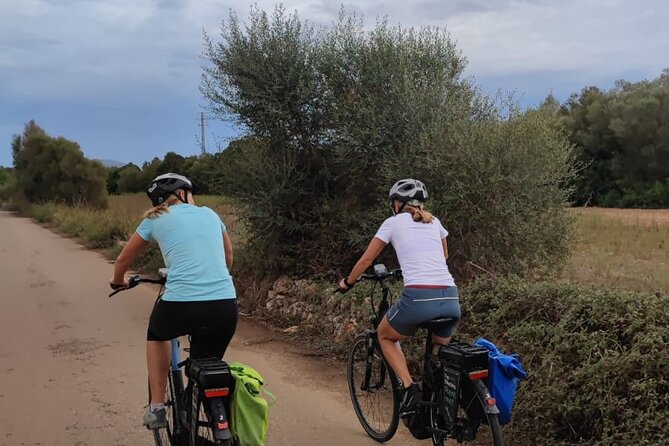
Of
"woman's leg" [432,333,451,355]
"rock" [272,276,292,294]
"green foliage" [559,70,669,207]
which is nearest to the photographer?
"woman's leg" [432,333,451,355]

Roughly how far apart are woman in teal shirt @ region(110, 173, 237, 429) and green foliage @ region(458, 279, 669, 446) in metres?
2.39

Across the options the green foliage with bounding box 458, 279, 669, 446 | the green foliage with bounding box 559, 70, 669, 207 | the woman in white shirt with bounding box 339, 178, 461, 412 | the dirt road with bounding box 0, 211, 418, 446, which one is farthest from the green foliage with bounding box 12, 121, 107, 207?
the woman in white shirt with bounding box 339, 178, 461, 412

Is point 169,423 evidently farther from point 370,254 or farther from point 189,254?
Answer: point 370,254

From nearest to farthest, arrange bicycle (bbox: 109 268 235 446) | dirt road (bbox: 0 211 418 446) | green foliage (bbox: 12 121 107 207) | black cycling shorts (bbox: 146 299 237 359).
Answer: bicycle (bbox: 109 268 235 446) < black cycling shorts (bbox: 146 299 237 359) < dirt road (bbox: 0 211 418 446) < green foliage (bbox: 12 121 107 207)

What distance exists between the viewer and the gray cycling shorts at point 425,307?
4.29 metres

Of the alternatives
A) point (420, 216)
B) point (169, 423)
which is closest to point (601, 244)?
point (420, 216)

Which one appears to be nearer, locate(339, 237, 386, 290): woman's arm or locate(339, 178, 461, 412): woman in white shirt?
locate(339, 178, 461, 412): woman in white shirt

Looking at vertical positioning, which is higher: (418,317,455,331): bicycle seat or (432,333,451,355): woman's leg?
(418,317,455,331): bicycle seat

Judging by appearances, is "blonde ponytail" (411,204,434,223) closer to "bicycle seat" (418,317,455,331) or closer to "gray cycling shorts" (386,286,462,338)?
"gray cycling shorts" (386,286,462,338)

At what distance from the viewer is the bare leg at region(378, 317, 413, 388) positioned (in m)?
4.50

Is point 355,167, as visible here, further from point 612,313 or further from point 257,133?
point 612,313

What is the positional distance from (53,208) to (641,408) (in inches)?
1372

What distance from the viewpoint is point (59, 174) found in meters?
41.8

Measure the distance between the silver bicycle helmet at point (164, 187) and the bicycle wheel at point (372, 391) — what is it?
1918 millimetres
